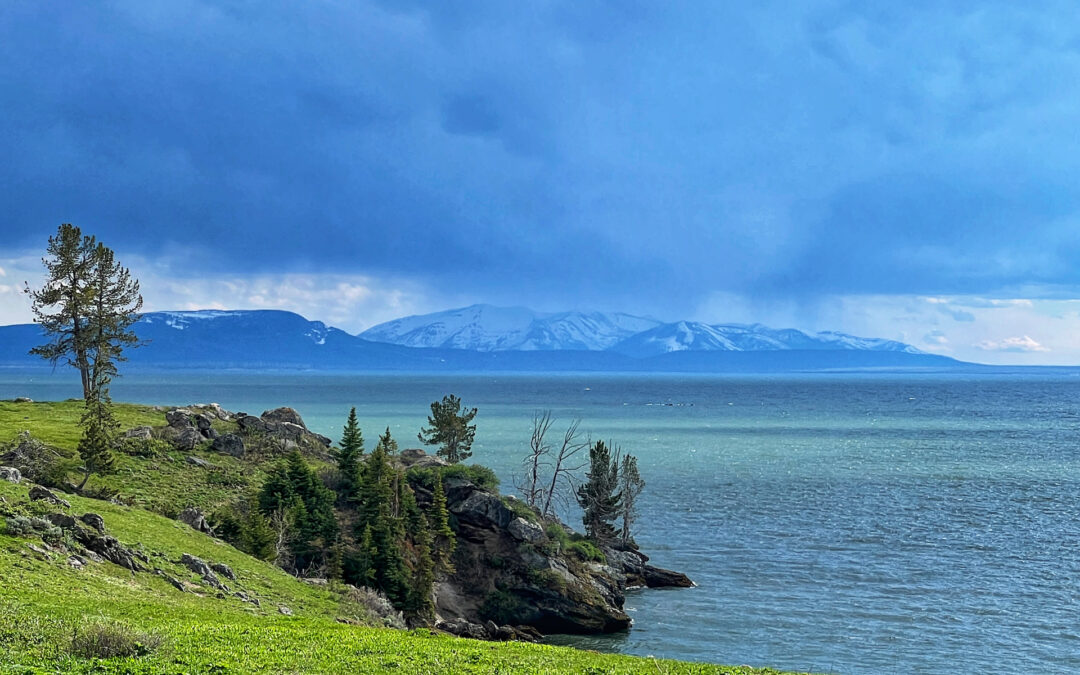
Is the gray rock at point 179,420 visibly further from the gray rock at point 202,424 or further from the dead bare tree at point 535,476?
the dead bare tree at point 535,476

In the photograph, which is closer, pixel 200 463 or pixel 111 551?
pixel 111 551

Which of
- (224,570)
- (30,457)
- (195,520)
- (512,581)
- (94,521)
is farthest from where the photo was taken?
(512,581)

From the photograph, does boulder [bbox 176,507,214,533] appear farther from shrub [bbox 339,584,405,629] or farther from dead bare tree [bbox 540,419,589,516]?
dead bare tree [bbox 540,419,589,516]

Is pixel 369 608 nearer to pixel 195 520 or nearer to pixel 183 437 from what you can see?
pixel 195 520

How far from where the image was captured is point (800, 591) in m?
59.7

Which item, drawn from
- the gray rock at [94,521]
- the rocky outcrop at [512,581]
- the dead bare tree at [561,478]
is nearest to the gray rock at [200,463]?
the rocky outcrop at [512,581]

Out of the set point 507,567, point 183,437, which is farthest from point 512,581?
point 183,437

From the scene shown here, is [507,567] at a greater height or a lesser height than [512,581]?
greater

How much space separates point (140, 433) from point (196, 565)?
28.7 m

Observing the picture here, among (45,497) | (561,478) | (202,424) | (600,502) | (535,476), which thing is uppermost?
(202,424)

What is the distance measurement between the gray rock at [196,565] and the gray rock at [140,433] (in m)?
26.6

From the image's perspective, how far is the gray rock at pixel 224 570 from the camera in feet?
130

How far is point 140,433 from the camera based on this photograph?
62531mm

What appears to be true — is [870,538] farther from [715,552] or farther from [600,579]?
[600,579]
